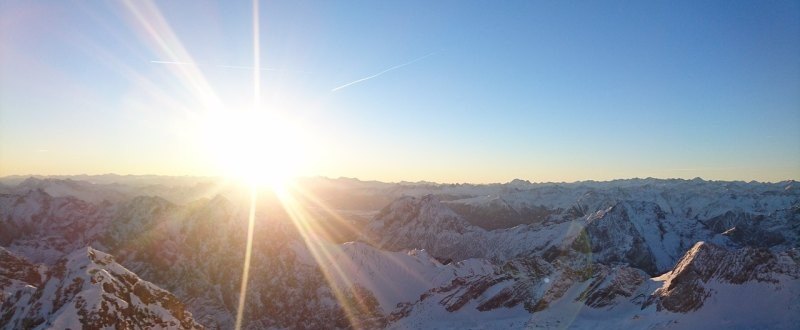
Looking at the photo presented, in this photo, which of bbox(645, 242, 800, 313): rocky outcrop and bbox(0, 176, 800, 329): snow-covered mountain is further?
bbox(645, 242, 800, 313): rocky outcrop

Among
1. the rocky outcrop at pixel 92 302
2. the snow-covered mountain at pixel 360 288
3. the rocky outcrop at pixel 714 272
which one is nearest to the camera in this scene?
the rocky outcrop at pixel 92 302

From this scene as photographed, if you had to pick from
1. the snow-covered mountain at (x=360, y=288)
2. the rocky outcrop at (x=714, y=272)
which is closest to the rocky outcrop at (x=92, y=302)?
the snow-covered mountain at (x=360, y=288)

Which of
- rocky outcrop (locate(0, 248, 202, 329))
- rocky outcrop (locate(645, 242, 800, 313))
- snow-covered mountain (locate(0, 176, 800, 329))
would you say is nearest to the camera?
rocky outcrop (locate(0, 248, 202, 329))

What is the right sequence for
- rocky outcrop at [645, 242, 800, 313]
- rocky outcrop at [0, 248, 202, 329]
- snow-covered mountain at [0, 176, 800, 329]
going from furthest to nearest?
1. rocky outcrop at [645, 242, 800, 313]
2. snow-covered mountain at [0, 176, 800, 329]
3. rocky outcrop at [0, 248, 202, 329]

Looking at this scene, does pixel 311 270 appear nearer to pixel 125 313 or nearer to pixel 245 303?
pixel 245 303

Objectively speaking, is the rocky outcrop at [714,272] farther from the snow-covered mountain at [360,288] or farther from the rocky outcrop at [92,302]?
the rocky outcrop at [92,302]

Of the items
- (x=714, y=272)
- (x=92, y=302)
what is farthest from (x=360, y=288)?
(x=92, y=302)

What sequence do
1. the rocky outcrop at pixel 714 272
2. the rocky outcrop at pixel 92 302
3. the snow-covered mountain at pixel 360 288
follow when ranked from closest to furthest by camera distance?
the rocky outcrop at pixel 92 302 → the snow-covered mountain at pixel 360 288 → the rocky outcrop at pixel 714 272

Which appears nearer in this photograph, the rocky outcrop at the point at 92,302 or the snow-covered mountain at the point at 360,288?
the rocky outcrop at the point at 92,302

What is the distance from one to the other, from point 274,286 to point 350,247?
34534 mm

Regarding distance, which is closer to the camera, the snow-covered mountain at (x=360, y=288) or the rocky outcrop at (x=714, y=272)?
the snow-covered mountain at (x=360, y=288)

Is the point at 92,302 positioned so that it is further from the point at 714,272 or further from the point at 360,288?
the point at 360,288

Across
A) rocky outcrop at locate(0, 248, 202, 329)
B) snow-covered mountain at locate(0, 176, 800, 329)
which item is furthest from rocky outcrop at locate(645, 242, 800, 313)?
rocky outcrop at locate(0, 248, 202, 329)

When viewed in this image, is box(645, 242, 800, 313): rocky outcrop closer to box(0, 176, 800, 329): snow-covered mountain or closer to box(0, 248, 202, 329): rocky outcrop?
box(0, 176, 800, 329): snow-covered mountain
